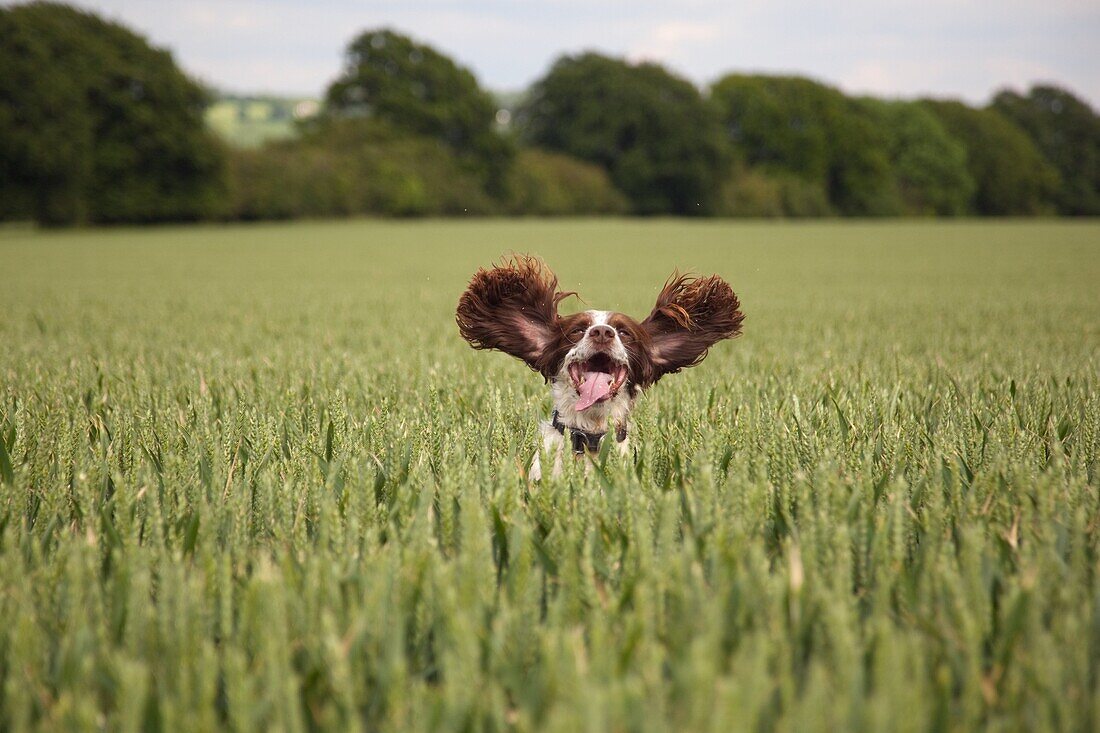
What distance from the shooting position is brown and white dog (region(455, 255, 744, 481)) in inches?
128

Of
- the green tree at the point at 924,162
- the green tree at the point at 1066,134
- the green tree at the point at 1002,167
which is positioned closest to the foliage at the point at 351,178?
the green tree at the point at 924,162

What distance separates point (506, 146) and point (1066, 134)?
3044 inches

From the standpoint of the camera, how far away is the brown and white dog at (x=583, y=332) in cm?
324

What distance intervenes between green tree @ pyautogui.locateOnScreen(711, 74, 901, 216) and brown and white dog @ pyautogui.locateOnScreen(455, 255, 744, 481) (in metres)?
80.9

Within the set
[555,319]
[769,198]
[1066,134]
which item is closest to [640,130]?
[769,198]

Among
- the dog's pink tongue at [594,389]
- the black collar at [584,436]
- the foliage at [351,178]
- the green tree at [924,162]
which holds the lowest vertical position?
the black collar at [584,436]

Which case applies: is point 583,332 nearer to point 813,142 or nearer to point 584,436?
point 584,436

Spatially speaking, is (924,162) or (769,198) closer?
(769,198)

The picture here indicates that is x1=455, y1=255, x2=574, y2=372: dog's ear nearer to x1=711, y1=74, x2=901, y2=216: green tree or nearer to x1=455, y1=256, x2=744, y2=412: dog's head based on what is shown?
x1=455, y1=256, x2=744, y2=412: dog's head

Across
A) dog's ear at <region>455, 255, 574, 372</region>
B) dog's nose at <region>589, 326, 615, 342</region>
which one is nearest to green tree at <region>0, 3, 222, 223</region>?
dog's ear at <region>455, 255, 574, 372</region>

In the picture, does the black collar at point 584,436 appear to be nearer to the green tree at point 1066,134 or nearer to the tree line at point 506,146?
the tree line at point 506,146

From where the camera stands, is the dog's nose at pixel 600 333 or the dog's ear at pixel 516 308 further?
the dog's ear at pixel 516 308

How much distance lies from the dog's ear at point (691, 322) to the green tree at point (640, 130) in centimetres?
6593

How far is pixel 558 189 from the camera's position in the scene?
5966cm
